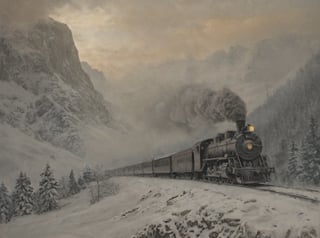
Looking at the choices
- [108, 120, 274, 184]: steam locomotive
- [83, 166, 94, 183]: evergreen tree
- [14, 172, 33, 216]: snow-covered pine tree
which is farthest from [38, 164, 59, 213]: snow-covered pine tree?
[83, 166, 94, 183]: evergreen tree

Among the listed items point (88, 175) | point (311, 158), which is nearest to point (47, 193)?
point (311, 158)

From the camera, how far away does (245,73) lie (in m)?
89.6

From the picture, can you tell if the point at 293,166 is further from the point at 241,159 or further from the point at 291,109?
the point at 291,109

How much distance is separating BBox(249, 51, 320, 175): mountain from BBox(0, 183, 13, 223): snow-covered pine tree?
52.6 metres

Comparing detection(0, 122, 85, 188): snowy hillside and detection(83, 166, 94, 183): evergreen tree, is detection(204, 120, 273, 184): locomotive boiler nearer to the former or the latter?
detection(83, 166, 94, 183): evergreen tree

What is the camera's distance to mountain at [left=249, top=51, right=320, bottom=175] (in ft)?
281

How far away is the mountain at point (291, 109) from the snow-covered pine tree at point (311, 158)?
4048 centimetres

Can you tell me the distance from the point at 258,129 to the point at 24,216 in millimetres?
66383

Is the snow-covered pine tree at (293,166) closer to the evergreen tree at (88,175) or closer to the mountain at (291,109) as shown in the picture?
the mountain at (291,109)

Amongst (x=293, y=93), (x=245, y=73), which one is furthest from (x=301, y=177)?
(x=293, y=93)

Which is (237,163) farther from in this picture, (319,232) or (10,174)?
(10,174)

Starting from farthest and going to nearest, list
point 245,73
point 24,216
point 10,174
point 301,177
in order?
point 10,174
point 245,73
point 24,216
point 301,177

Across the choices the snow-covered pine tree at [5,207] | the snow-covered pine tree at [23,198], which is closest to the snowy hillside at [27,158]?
the snow-covered pine tree at [5,207]

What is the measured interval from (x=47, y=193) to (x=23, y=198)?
401 centimetres
